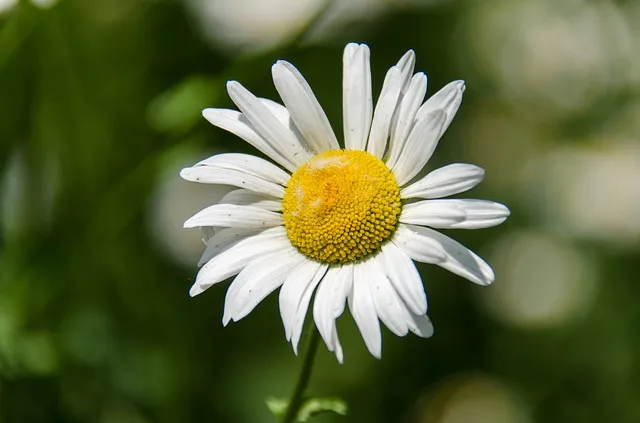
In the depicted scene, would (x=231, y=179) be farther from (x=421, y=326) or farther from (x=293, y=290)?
(x=421, y=326)

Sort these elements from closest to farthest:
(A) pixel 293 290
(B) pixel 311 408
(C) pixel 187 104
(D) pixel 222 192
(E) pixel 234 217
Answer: (A) pixel 293 290 → (E) pixel 234 217 → (B) pixel 311 408 → (C) pixel 187 104 → (D) pixel 222 192

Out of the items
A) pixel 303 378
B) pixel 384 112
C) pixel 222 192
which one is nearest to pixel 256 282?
pixel 303 378

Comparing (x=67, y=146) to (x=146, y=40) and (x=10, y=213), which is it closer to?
(x=10, y=213)

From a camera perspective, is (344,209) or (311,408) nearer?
(344,209)

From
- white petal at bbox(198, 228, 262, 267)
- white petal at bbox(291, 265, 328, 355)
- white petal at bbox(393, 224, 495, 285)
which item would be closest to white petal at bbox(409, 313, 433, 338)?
white petal at bbox(393, 224, 495, 285)

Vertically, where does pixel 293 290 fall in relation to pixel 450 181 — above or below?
below

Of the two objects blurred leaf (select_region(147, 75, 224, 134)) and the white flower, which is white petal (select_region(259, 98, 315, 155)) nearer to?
the white flower

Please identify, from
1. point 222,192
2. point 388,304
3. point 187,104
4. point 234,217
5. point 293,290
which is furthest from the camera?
point 222,192
